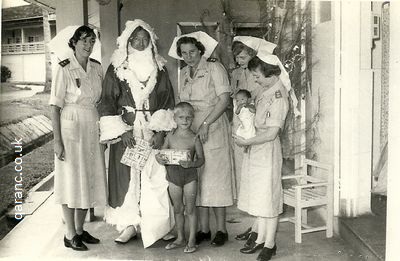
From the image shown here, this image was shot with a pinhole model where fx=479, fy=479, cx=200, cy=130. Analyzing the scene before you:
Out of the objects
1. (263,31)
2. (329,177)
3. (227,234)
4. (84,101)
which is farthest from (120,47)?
(329,177)

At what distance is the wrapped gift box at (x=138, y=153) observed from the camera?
2936 mm

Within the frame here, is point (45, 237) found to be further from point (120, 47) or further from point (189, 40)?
point (189, 40)

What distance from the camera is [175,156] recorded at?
2.81 metres

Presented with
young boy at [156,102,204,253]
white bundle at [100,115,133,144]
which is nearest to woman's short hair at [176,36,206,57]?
young boy at [156,102,204,253]

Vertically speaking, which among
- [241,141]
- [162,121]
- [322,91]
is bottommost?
[241,141]

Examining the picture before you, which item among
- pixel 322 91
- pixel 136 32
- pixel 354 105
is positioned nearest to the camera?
pixel 136 32

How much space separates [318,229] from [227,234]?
60 centimetres

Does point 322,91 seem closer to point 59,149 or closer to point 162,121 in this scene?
point 162,121

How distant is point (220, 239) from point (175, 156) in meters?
0.63

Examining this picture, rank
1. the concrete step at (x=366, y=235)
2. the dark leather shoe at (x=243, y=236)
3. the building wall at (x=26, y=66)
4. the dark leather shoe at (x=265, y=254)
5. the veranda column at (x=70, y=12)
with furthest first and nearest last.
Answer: the veranda column at (x=70, y=12) < the dark leather shoe at (x=243, y=236) < the building wall at (x=26, y=66) < the dark leather shoe at (x=265, y=254) < the concrete step at (x=366, y=235)

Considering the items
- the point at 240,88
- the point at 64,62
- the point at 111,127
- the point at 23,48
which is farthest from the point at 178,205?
the point at 23,48

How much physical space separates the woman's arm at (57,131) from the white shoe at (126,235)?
62cm

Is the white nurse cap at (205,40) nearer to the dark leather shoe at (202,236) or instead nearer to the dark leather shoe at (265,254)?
the dark leather shoe at (202,236)

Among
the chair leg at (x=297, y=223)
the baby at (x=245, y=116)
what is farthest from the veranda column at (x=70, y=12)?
the chair leg at (x=297, y=223)
